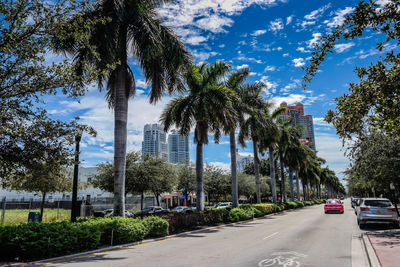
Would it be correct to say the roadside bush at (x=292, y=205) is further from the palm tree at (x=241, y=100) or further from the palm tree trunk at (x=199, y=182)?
the palm tree trunk at (x=199, y=182)

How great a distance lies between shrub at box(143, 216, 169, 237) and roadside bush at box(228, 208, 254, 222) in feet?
27.4

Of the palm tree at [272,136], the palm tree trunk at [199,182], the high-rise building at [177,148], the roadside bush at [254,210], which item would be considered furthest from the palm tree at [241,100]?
the high-rise building at [177,148]

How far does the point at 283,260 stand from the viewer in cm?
787

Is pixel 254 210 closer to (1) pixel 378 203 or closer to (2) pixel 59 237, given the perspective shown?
(1) pixel 378 203

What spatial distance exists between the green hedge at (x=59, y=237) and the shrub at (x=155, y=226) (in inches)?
33.4

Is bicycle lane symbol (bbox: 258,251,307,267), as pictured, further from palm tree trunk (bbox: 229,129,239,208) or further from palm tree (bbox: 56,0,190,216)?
palm tree trunk (bbox: 229,129,239,208)

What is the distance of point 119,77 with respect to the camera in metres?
13.6

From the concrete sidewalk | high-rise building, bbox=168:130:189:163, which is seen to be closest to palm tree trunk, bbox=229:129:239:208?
the concrete sidewalk

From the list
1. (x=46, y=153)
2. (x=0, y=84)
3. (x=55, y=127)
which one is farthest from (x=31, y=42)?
(x=46, y=153)

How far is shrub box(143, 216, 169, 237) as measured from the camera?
12.5 m

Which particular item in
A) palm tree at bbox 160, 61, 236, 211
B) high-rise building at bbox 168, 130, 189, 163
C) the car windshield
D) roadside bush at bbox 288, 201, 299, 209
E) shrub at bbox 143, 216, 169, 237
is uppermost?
high-rise building at bbox 168, 130, 189, 163

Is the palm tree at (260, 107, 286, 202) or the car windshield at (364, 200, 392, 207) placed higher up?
the palm tree at (260, 107, 286, 202)

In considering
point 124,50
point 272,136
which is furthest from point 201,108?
point 272,136

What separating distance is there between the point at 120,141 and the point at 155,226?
418 centimetres
